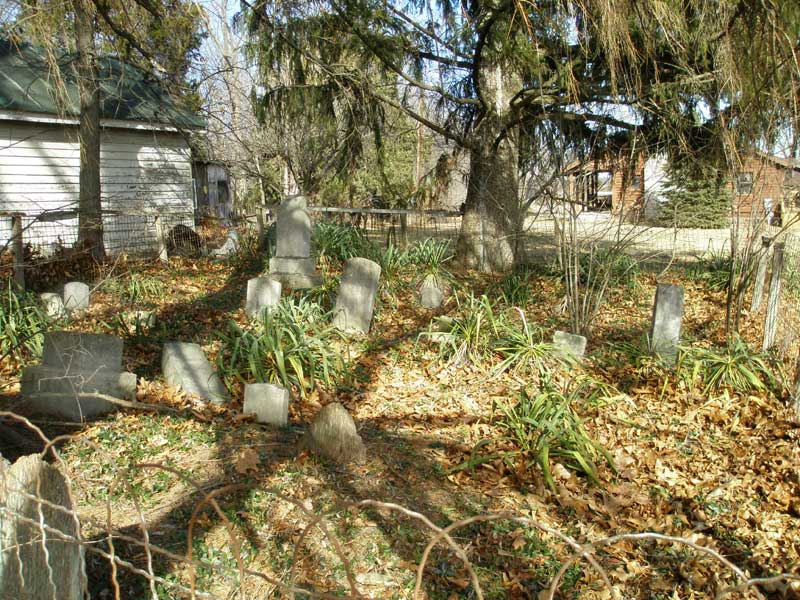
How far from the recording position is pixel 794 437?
4613 mm

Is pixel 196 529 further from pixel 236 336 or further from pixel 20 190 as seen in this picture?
pixel 20 190

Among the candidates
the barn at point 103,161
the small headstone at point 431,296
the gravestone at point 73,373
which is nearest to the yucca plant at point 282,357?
the gravestone at point 73,373

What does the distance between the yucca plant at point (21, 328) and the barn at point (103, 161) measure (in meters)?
4.39

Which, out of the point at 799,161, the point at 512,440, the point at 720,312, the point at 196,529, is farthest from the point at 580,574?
the point at 720,312

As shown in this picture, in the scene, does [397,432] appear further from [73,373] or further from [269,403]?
[73,373]

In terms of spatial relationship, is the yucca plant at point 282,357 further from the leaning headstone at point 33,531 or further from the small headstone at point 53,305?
the leaning headstone at point 33,531

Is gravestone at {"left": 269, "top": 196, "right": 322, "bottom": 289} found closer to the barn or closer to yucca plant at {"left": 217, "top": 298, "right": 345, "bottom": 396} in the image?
yucca plant at {"left": 217, "top": 298, "right": 345, "bottom": 396}

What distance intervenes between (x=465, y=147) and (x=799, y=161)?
16.7 ft

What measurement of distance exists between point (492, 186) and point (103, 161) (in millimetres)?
9231

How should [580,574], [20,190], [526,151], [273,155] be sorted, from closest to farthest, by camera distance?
[580,574] → [526,151] → [20,190] → [273,155]

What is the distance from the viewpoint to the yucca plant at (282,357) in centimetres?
538

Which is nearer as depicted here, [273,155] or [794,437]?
[794,437]

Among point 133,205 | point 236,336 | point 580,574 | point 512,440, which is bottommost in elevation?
point 580,574

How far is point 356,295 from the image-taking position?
6.84 meters
